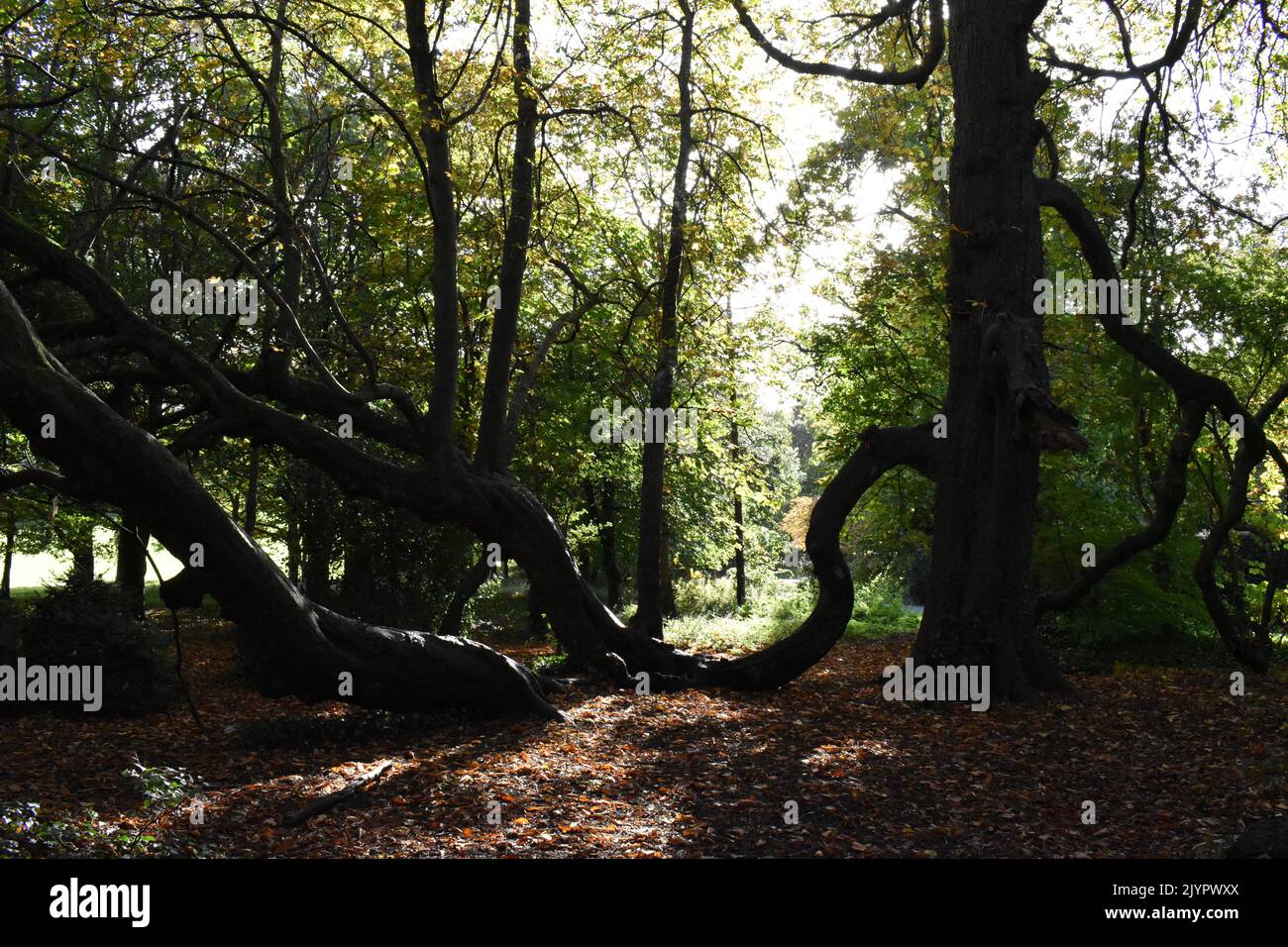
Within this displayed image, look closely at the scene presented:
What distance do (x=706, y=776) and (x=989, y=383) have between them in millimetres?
4750

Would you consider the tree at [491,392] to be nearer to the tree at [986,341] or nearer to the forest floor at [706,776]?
the tree at [986,341]

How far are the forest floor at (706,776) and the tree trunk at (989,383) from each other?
2.57ft

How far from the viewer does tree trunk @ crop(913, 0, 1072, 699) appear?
9.68m

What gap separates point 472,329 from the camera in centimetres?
1664

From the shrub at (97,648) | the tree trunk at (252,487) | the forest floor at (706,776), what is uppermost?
the tree trunk at (252,487)

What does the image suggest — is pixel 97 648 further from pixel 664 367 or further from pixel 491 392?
pixel 664 367

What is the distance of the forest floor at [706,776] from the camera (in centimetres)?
581

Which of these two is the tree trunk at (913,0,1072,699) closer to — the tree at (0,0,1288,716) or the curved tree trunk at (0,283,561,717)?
the tree at (0,0,1288,716)

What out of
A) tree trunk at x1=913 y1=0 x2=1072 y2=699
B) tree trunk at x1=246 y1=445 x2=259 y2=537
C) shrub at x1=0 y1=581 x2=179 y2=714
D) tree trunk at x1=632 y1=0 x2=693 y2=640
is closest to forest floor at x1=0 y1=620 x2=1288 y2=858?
shrub at x1=0 y1=581 x2=179 y2=714

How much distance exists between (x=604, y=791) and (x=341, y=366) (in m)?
11.6

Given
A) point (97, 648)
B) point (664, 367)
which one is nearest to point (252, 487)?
point (97, 648)

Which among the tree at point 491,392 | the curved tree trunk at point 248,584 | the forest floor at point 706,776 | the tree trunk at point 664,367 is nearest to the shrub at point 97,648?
the forest floor at point 706,776

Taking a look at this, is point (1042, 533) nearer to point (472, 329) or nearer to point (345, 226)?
point (472, 329)
